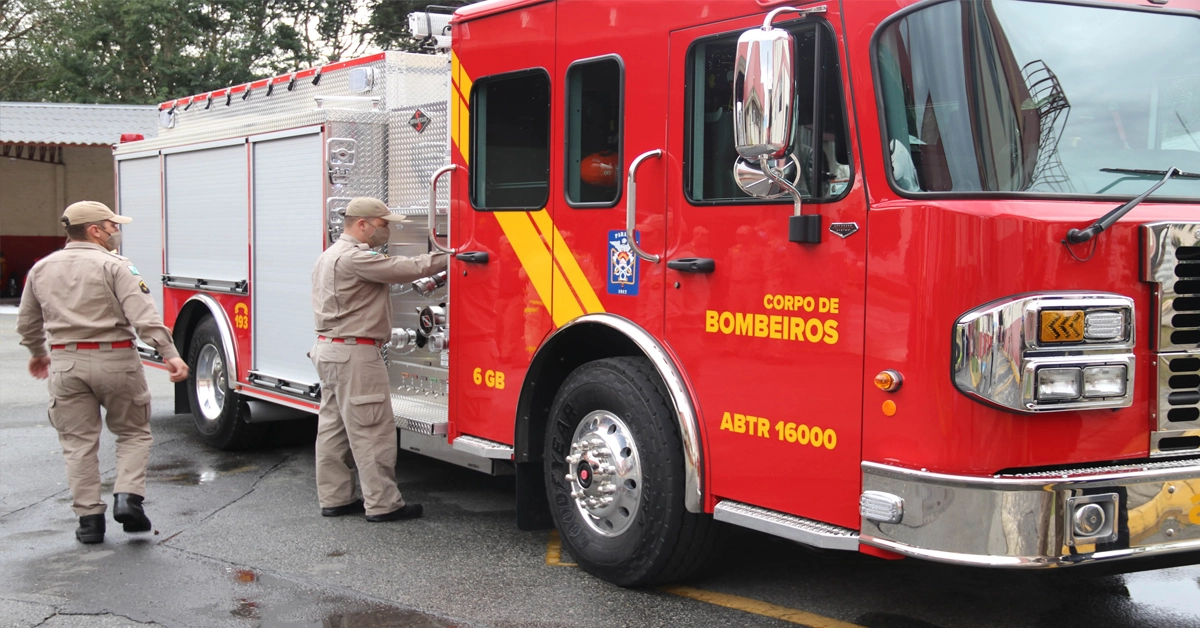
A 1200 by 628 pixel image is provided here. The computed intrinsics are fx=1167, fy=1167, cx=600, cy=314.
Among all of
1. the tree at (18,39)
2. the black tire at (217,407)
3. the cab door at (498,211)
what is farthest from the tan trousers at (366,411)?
the tree at (18,39)

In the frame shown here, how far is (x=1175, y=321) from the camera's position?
3.94 meters

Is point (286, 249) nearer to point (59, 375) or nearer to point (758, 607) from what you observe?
point (59, 375)

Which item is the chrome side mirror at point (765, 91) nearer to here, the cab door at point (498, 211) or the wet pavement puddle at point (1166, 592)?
the cab door at point (498, 211)

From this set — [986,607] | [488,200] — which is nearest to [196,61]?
[488,200]

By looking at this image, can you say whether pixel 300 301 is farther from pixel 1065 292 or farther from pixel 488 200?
pixel 1065 292

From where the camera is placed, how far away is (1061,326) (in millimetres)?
3734

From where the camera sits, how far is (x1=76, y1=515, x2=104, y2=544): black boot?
6109 millimetres

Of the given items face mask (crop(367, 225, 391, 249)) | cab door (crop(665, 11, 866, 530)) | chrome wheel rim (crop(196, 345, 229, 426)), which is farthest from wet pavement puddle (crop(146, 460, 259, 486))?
cab door (crop(665, 11, 866, 530))

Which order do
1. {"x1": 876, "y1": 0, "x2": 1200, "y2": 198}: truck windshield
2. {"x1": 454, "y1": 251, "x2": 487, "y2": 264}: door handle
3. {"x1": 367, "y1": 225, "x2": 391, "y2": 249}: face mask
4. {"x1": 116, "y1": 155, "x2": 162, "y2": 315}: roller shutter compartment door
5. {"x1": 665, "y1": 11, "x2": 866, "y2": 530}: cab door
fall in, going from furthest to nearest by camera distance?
{"x1": 116, "y1": 155, "x2": 162, "y2": 315}: roller shutter compartment door, {"x1": 367, "y1": 225, "x2": 391, "y2": 249}: face mask, {"x1": 454, "y1": 251, "x2": 487, "y2": 264}: door handle, {"x1": 665, "y1": 11, "x2": 866, "y2": 530}: cab door, {"x1": 876, "y1": 0, "x2": 1200, "y2": 198}: truck windshield

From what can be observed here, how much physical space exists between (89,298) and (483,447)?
2.22 metres

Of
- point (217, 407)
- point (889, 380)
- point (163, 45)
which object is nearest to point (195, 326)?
point (217, 407)

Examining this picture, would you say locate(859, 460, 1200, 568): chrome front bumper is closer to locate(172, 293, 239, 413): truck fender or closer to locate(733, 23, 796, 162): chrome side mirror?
locate(733, 23, 796, 162): chrome side mirror

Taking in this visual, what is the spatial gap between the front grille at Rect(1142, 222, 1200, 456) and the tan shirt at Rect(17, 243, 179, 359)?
4.59 meters

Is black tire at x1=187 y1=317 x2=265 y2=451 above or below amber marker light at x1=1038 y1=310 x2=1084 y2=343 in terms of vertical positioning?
below
